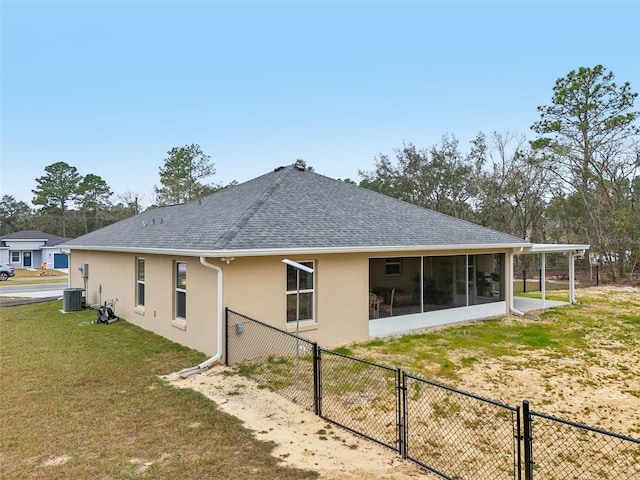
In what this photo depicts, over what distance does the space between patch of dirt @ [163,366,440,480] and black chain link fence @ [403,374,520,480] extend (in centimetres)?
38

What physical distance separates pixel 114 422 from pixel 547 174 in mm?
29481

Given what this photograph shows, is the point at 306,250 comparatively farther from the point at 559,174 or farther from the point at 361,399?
the point at 559,174

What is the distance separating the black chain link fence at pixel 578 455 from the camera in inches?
159

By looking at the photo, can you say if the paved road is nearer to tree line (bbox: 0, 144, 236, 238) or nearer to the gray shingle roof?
the gray shingle roof

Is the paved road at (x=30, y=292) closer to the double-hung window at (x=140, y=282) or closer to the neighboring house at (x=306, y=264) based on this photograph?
the neighboring house at (x=306, y=264)

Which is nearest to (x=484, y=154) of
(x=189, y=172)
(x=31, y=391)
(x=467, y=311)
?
(x=467, y=311)

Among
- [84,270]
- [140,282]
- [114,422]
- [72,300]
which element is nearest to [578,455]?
[114,422]

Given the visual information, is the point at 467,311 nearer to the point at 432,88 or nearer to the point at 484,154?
the point at 432,88

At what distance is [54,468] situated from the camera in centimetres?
398

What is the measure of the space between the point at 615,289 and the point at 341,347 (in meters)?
18.4

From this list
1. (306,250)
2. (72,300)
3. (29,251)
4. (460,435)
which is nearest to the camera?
(460,435)

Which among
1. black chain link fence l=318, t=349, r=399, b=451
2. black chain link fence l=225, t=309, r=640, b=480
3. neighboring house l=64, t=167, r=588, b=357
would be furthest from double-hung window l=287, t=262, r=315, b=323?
black chain link fence l=318, t=349, r=399, b=451

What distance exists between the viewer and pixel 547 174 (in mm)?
26969

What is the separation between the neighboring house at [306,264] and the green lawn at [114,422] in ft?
4.82
